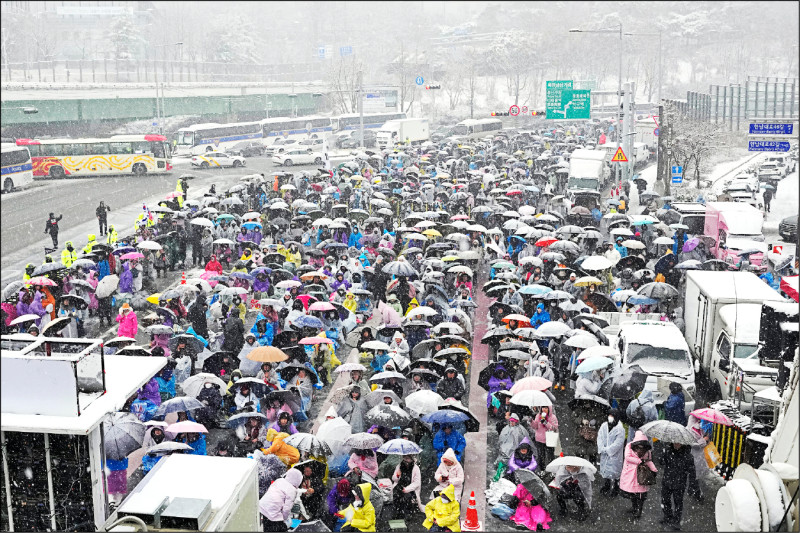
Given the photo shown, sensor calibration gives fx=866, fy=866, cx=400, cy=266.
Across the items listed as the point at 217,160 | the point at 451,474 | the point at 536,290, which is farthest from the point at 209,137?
the point at 451,474

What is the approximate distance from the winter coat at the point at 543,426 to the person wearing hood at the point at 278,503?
372 cm

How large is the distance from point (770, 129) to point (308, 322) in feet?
60.0

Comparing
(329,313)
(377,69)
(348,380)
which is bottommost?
(348,380)

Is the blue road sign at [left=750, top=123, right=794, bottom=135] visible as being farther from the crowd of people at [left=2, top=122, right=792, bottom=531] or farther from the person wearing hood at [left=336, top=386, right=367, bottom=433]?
the person wearing hood at [left=336, top=386, right=367, bottom=433]

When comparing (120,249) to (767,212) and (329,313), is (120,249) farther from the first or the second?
(767,212)

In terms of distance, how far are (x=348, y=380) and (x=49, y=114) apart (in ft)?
174

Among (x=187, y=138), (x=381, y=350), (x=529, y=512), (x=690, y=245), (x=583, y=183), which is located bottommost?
(x=529, y=512)

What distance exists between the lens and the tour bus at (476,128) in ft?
225

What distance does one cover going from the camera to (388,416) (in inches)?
445

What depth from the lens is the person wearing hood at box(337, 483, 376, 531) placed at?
1023cm

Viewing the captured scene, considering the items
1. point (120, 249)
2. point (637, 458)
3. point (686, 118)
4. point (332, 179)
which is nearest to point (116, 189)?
point (332, 179)

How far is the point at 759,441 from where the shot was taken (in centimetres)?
1104

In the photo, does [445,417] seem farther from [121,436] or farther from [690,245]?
[690,245]

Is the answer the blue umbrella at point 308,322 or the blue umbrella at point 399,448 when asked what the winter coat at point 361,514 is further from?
the blue umbrella at point 308,322
